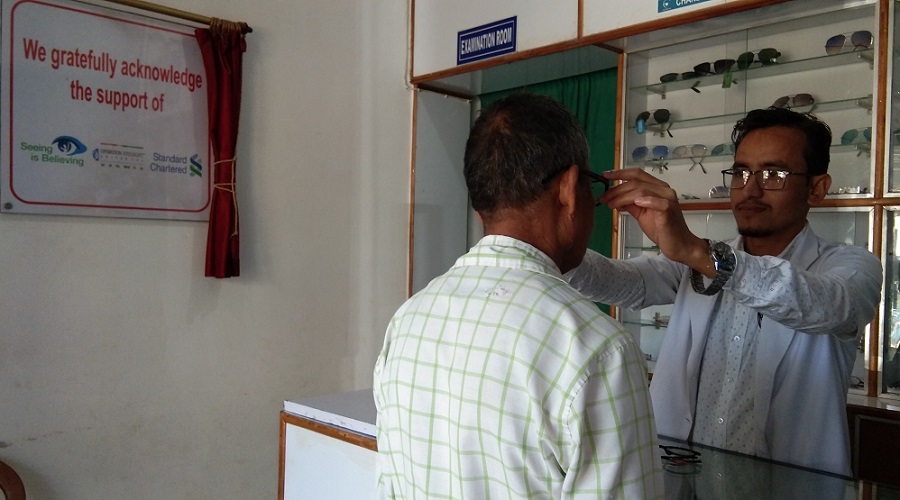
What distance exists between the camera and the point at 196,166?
304cm

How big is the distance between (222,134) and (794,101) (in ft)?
8.13

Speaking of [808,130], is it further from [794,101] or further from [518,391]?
[794,101]

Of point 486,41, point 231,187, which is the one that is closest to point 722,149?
point 486,41

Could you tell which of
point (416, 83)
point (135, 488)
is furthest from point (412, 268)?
point (135, 488)

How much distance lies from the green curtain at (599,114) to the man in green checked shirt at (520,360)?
2664 millimetres

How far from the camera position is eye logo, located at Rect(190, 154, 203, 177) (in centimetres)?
303

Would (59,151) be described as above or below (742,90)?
below

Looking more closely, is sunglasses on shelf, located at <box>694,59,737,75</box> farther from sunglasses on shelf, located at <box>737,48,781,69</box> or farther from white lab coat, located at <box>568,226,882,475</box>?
white lab coat, located at <box>568,226,882,475</box>

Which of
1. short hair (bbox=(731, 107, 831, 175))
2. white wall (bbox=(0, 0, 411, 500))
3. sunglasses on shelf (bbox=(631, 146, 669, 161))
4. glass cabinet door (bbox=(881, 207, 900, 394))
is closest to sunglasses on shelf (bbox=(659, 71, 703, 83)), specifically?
sunglasses on shelf (bbox=(631, 146, 669, 161))

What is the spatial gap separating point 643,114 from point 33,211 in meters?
2.65

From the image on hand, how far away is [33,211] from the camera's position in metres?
2.58

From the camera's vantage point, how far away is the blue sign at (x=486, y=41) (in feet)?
11.0

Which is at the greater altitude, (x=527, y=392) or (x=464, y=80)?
(x=464, y=80)

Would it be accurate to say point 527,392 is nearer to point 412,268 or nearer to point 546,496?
point 546,496
